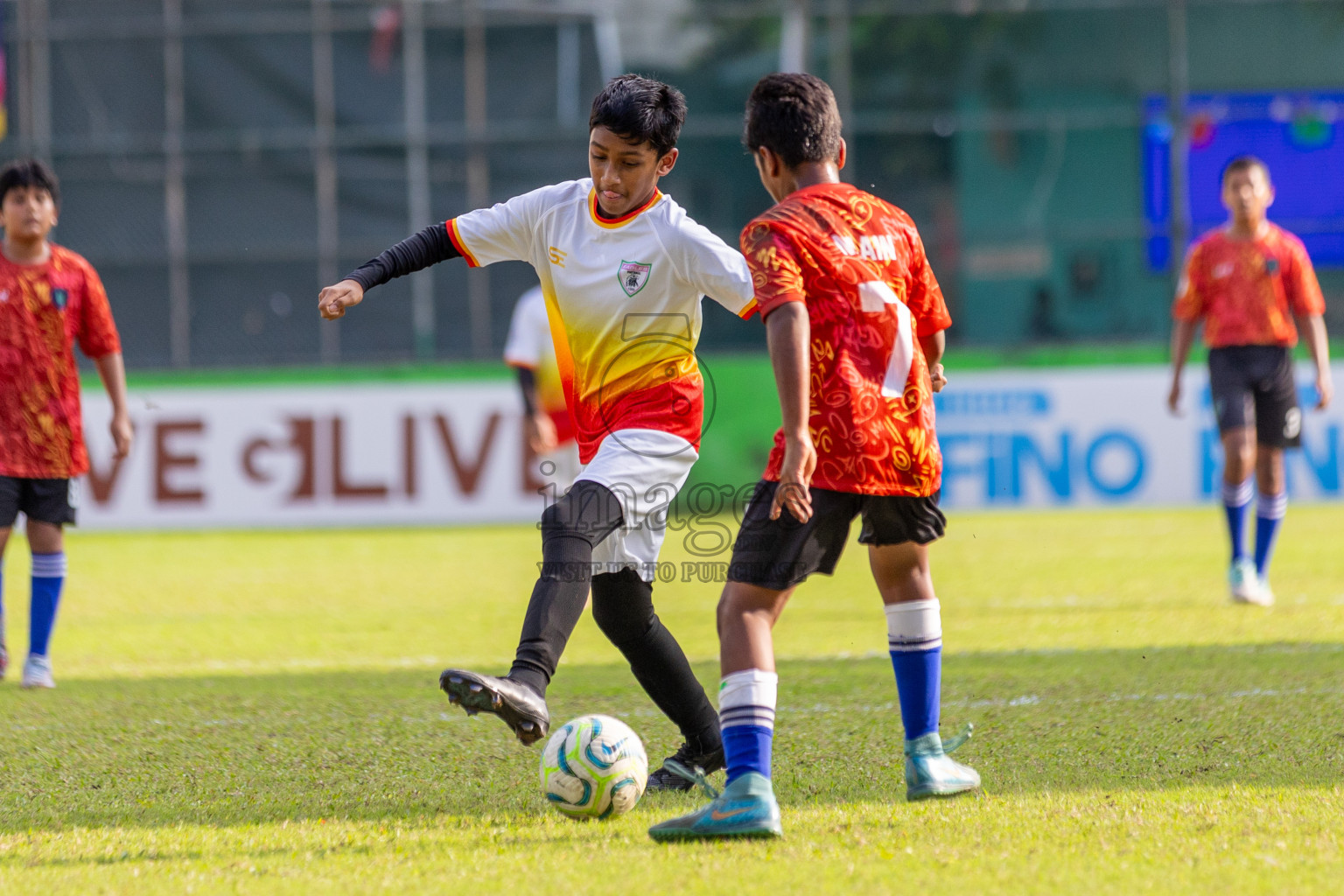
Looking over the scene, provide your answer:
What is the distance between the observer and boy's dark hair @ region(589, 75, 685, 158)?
12.0 feet

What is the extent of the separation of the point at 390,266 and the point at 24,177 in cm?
258

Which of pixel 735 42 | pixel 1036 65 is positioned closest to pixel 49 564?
pixel 735 42

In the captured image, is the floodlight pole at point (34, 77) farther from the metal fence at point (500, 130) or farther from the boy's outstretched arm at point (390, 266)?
the boy's outstretched arm at point (390, 266)

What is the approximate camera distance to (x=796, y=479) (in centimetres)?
323

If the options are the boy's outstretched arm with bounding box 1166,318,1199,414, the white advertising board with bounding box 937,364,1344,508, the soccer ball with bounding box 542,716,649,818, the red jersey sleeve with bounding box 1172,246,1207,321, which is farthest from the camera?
the white advertising board with bounding box 937,364,1344,508

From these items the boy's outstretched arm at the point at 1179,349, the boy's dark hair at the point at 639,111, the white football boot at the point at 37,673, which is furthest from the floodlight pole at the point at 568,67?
the boy's dark hair at the point at 639,111

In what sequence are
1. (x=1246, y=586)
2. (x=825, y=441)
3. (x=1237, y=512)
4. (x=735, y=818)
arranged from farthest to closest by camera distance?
(x=1237, y=512), (x=1246, y=586), (x=825, y=441), (x=735, y=818)

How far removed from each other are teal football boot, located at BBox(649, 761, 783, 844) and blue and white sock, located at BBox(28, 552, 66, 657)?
135 inches

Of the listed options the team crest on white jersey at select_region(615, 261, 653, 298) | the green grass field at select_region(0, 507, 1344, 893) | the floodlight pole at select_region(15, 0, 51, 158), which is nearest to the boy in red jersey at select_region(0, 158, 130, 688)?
the green grass field at select_region(0, 507, 1344, 893)

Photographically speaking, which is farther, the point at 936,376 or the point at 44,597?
the point at 44,597

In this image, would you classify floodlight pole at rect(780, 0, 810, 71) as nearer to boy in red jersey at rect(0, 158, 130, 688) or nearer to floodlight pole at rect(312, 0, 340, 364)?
floodlight pole at rect(312, 0, 340, 364)

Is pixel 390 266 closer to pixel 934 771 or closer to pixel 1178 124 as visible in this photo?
pixel 934 771

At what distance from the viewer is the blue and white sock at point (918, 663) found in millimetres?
3654

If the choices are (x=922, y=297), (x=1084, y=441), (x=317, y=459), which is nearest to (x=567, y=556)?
(x=922, y=297)
